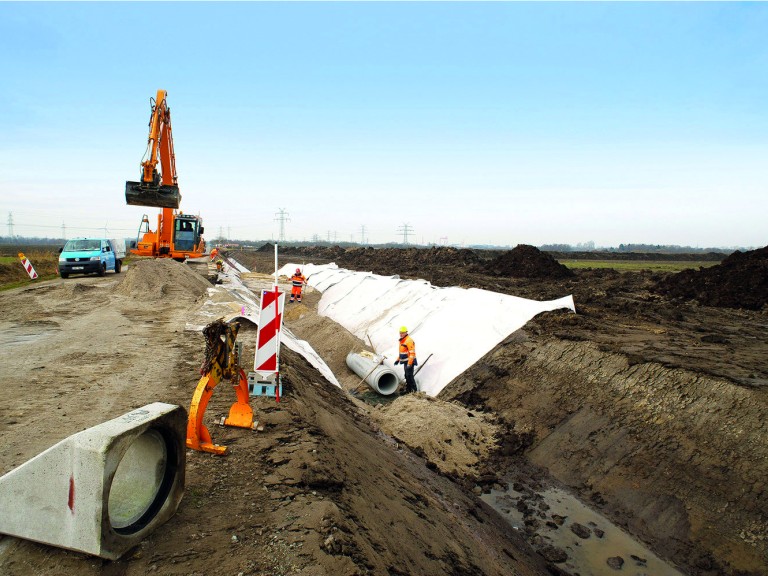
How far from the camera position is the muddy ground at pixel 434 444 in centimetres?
334

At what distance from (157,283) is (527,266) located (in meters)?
21.3

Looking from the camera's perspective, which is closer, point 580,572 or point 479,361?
point 580,572

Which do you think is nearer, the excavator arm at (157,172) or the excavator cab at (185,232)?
the excavator arm at (157,172)

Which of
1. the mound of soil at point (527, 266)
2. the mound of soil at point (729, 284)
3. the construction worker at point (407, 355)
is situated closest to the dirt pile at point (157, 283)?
the construction worker at point (407, 355)

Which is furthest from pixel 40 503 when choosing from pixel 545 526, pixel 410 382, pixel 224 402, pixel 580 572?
pixel 410 382

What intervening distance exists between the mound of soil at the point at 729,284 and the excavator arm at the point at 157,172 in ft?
67.4

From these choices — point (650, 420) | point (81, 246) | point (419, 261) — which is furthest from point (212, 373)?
point (419, 261)

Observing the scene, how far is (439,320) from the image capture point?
13688 millimetres

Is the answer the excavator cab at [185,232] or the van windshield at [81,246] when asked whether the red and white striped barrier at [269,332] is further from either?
the van windshield at [81,246]

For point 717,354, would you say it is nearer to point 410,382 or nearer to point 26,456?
point 410,382

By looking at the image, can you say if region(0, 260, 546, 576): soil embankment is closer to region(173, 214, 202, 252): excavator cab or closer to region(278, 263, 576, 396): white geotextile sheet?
region(278, 263, 576, 396): white geotextile sheet

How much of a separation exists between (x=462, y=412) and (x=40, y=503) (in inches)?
304

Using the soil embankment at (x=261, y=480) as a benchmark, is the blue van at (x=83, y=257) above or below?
above

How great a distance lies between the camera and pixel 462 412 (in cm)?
938
